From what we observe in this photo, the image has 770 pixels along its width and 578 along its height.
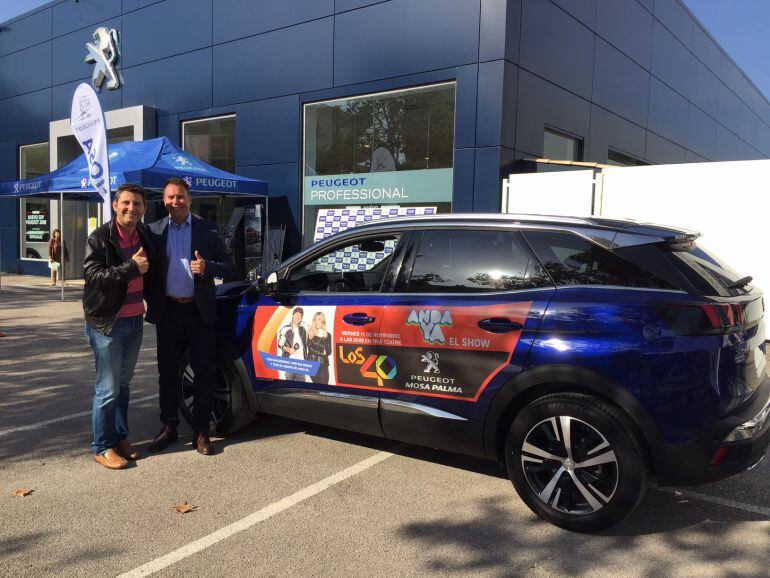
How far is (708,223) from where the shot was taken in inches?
351

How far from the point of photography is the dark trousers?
14.0 ft

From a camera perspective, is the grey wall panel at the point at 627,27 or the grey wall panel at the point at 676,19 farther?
the grey wall panel at the point at 676,19

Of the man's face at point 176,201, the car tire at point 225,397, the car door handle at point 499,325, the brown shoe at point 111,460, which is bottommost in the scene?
the brown shoe at point 111,460

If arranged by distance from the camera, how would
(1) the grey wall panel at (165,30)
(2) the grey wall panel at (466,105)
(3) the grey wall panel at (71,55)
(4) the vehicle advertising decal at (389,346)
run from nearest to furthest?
(4) the vehicle advertising decal at (389,346) < (2) the grey wall panel at (466,105) < (1) the grey wall panel at (165,30) < (3) the grey wall panel at (71,55)

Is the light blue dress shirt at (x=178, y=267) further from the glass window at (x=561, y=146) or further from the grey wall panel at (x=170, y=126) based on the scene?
the grey wall panel at (x=170, y=126)

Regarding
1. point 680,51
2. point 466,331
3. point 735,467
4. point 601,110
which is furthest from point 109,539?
point 680,51

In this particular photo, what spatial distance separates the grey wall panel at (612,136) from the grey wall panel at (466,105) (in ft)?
12.0

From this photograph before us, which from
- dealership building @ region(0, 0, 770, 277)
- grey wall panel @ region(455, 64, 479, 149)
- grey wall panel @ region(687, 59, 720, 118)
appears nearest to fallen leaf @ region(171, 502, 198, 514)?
dealership building @ region(0, 0, 770, 277)

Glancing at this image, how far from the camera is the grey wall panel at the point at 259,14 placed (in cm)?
1244

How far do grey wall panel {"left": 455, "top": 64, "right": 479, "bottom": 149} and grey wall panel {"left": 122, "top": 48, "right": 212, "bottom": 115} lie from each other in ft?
22.6

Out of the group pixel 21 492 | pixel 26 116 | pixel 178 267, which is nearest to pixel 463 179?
pixel 178 267

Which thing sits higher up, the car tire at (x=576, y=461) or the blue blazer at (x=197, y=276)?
the blue blazer at (x=197, y=276)

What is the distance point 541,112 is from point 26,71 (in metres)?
17.4

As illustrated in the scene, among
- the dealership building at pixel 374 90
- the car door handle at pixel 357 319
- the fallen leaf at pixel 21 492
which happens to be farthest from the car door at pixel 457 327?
the dealership building at pixel 374 90
